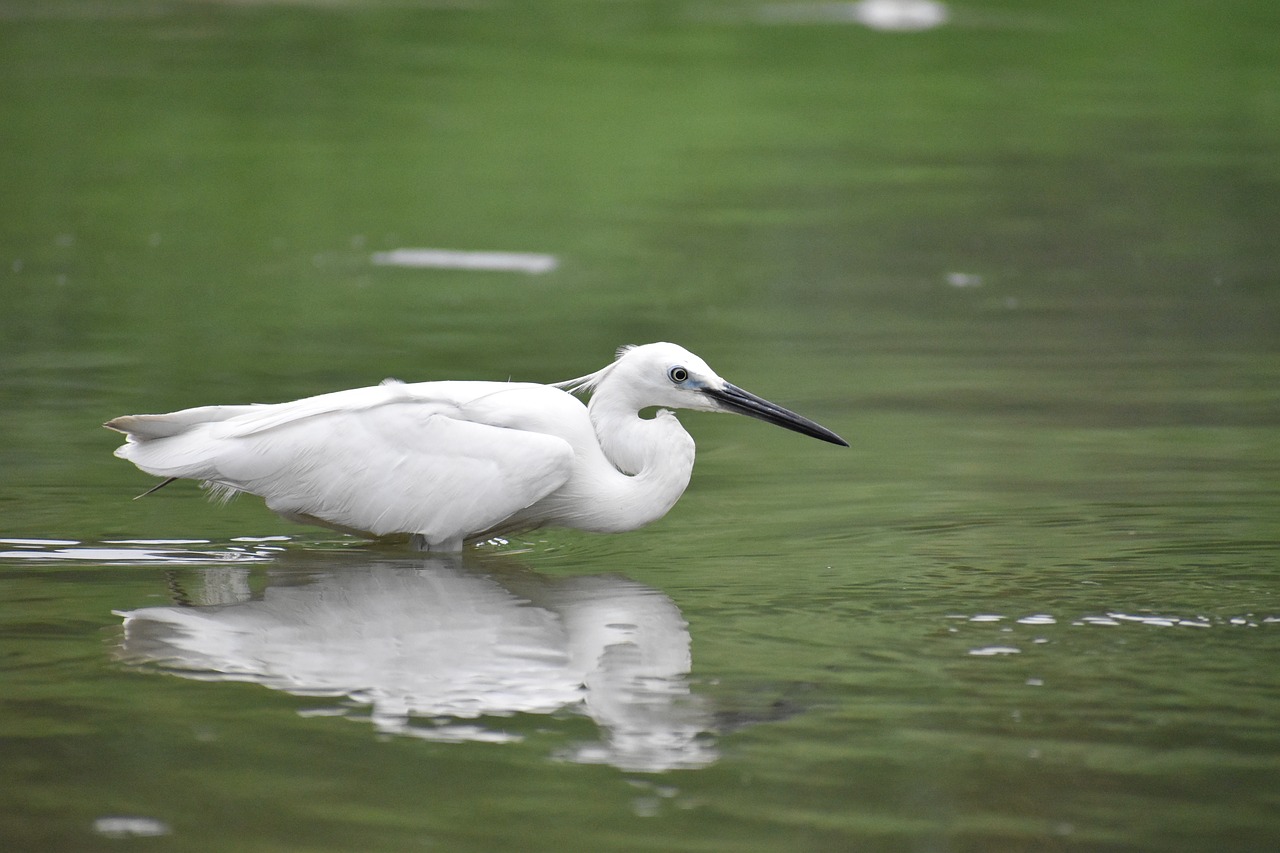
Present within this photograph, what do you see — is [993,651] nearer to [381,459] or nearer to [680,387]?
[680,387]

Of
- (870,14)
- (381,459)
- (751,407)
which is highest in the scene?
(870,14)

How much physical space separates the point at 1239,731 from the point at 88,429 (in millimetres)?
5179

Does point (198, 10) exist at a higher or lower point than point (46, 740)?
higher

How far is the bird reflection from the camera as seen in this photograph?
188 inches

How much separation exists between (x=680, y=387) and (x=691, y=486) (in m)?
1.04

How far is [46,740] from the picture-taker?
4.64 metres

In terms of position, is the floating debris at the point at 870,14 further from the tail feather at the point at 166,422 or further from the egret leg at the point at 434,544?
the tail feather at the point at 166,422

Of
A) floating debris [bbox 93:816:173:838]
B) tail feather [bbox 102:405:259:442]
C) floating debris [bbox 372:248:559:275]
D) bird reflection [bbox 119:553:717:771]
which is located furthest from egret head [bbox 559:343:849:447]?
floating debris [bbox 372:248:559:275]

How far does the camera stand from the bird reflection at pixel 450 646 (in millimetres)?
4785

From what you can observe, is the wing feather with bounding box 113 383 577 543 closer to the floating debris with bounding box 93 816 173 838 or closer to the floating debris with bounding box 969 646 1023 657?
the floating debris with bounding box 969 646 1023 657

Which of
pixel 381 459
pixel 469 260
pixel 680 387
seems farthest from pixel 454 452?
pixel 469 260

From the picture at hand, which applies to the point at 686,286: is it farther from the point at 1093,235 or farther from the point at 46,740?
the point at 46,740

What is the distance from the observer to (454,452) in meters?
6.44

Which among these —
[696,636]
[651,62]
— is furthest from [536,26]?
[696,636]
